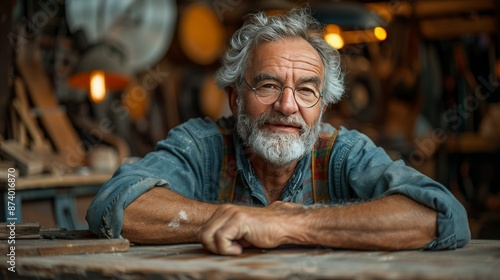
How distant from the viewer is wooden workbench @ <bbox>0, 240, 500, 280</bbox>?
1690mm

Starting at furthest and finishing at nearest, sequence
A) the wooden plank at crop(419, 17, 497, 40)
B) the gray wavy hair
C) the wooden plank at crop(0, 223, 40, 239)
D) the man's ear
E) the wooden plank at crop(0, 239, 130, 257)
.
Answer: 1. the wooden plank at crop(419, 17, 497, 40)
2. the man's ear
3. the gray wavy hair
4. the wooden plank at crop(0, 223, 40, 239)
5. the wooden plank at crop(0, 239, 130, 257)

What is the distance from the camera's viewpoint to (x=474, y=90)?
340 inches

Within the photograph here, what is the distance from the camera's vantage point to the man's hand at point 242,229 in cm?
210

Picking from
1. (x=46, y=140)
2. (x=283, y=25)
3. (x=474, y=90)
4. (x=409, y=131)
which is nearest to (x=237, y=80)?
(x=283, y=25)

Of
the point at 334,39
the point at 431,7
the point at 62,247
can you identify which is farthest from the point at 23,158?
the point at 431,7

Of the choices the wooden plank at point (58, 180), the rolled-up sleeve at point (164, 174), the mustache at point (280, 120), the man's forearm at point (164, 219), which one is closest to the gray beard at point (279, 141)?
the mustache at point (280, 120)

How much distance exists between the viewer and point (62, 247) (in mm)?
2094

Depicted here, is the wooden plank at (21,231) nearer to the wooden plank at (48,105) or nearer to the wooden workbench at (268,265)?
the wooden workbench at (268,265)

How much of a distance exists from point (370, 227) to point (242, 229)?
1.20 feet

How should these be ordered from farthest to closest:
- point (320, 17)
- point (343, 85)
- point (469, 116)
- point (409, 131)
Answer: point (409, 131) → point (469, 116) → point (320, 17) → point (343, 85)

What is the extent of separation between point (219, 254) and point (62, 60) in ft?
16.4

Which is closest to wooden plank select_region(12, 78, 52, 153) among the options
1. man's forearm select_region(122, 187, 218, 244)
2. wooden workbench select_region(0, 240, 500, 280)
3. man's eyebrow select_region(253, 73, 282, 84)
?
man's eyebrow select_region(253, 73, 282, 84)

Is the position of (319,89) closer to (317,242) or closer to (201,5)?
(317,242)

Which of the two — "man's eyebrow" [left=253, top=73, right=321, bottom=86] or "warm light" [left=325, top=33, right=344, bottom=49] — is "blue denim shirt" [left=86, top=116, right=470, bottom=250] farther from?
"warm light" [left=325, top=33, right=344, bottom=49]
